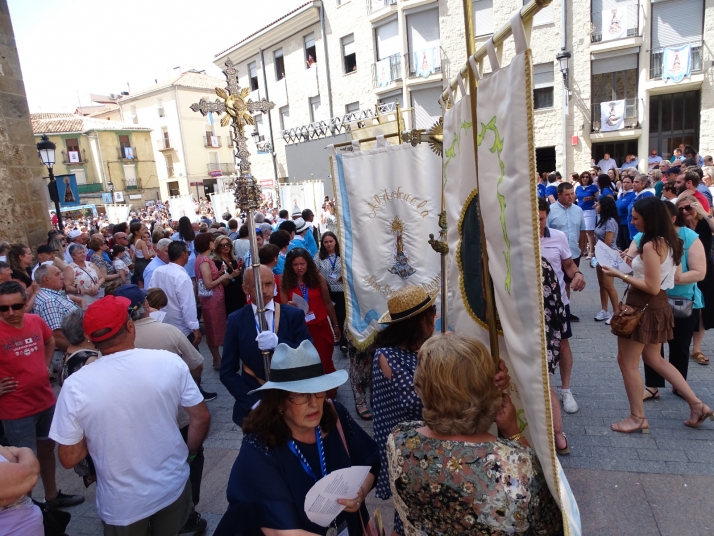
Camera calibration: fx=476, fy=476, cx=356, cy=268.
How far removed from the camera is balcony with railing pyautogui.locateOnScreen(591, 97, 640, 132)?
18.2 m

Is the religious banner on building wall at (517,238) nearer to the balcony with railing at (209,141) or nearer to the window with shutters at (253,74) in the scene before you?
the window with shutters at (253,74)

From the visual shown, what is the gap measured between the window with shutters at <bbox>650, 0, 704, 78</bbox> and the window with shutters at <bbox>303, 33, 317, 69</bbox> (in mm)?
14835

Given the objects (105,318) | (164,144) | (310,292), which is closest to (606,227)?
(310,292)

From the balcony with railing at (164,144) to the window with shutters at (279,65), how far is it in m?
21.9

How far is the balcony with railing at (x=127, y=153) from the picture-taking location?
43938 mm

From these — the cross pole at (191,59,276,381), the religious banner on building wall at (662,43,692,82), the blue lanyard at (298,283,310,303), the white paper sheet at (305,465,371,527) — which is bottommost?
the white paper sheet at (305,465,371,527)

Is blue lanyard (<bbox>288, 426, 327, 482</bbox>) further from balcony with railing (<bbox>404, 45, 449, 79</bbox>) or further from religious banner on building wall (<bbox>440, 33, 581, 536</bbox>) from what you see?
balcony with railing (<bbox>404, 45, 449, 79</bbox>)

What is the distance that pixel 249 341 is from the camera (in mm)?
3197

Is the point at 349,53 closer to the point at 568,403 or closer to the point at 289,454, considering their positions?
the point at 568,403

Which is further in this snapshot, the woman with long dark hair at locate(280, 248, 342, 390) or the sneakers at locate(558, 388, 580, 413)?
the woman with long dark hair at locate(280, 248, 342, 390)

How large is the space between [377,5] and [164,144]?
30.2 meters

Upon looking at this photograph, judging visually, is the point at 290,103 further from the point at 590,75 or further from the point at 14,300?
the point at 14,300

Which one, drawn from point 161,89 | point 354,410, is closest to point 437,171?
point 354,410

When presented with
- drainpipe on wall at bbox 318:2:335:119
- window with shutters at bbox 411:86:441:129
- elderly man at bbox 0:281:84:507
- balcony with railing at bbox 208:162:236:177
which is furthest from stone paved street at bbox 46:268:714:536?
balcony with railing at bbox 208:162:236:177
